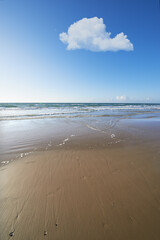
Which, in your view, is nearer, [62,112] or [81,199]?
[81,199]

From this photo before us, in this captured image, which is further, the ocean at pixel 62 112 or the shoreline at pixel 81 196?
the ocean at pixel 62 112

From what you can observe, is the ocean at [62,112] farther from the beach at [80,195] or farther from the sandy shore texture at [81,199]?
the sandy shore texture at [81,199]

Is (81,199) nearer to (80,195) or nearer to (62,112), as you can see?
(80,195)

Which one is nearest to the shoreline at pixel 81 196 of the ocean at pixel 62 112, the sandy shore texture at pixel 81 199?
the sandy shore texture at pixel 81 199

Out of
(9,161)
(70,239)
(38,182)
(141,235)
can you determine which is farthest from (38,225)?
(9,161)

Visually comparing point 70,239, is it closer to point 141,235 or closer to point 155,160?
point 141,235

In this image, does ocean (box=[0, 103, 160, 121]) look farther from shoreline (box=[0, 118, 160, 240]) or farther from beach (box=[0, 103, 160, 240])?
shoreline (box=[0, 118, 160, 240])

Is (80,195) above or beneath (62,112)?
beneath

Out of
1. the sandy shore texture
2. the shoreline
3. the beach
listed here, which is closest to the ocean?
the beach

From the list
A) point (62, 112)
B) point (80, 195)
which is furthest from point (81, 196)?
point (62, 112)

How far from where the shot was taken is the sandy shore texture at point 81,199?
5.74ft

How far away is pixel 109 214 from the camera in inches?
78.1

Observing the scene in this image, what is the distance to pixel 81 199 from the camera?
2.28 metres

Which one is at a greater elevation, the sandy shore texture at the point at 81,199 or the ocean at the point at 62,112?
the ocean at the point at 62,112
